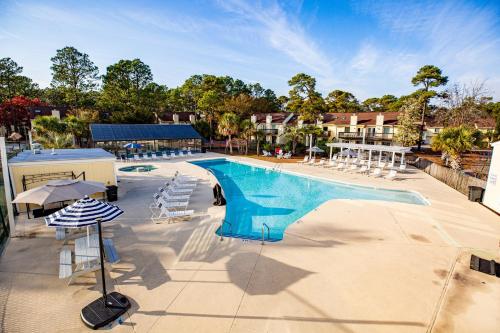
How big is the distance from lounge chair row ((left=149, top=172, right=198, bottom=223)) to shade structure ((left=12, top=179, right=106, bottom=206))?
2787 millimetres

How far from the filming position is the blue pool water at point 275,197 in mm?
11923

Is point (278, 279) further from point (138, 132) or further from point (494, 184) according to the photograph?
point (138, 132)

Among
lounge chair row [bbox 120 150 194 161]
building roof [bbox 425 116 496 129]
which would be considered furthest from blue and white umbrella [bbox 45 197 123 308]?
building roof [bbox 425 116 496 129]

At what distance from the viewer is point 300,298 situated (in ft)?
19.0

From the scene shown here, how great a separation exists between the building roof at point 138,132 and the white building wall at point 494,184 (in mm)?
28891

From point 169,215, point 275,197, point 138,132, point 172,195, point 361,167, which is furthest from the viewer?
point 138,132

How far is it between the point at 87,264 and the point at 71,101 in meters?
43.7

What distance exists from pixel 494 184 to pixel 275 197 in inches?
445

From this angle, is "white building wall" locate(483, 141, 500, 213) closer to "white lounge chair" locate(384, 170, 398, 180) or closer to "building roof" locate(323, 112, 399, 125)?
"white lounge chair" locate(384, 170, 398, 180)

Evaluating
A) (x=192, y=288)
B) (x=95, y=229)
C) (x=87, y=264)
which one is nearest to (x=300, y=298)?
(x=192, y=288)

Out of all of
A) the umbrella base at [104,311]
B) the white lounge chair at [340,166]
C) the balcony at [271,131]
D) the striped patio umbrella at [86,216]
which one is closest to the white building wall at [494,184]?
the white lounge chair at [340,166]

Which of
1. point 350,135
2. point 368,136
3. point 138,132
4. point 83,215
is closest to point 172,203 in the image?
point 83,215

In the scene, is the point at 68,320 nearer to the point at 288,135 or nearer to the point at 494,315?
the point at 494,315

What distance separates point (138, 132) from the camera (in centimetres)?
3039
